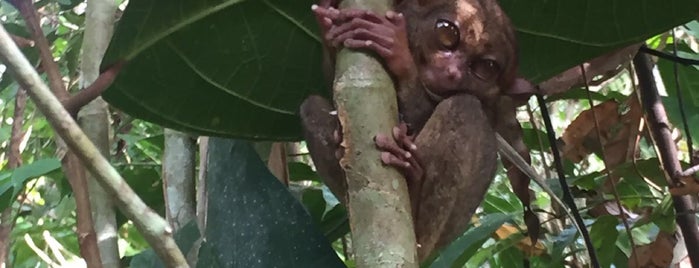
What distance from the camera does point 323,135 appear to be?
1.33 metres

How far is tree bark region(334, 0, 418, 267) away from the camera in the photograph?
840mm

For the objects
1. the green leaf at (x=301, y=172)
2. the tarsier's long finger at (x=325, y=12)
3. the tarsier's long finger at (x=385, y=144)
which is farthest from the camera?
the green leaf at (x=301, y=172)

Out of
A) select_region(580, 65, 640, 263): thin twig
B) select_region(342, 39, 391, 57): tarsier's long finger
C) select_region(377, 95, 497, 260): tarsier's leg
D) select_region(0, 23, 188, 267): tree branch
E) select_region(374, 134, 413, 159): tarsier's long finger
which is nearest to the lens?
select_region(0, 23, 188, 267): tree branch

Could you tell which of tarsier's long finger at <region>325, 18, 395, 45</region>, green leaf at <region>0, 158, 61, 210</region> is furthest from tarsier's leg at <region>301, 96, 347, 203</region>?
green leaf at <region>0, 158, 61, 210</region>

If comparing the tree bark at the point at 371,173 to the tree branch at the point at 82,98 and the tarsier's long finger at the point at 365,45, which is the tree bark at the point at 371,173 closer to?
the tarsier's long finger at the point at 365,45

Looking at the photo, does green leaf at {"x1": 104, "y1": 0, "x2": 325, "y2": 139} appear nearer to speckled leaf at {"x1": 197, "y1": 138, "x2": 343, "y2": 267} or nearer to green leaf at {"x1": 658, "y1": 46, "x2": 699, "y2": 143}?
speckled leaf at {"x1": 197, "y1": 138, "x2": 343, "y2": 267}

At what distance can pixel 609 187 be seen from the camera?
81.9 inches

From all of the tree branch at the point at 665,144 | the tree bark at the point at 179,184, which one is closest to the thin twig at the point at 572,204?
the tree branch at the point at 665,144

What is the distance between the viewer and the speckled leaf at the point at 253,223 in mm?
1262

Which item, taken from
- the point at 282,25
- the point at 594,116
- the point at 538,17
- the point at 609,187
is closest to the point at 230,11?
the point at 282,25

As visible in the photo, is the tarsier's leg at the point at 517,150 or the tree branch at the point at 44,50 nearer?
the tree branch at the point at 44,50

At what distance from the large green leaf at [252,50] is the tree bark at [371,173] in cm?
27

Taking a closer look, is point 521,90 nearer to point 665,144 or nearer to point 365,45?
point 365,45

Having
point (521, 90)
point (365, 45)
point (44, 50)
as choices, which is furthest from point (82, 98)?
point (521, 90)
